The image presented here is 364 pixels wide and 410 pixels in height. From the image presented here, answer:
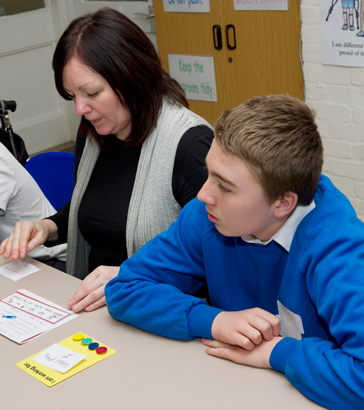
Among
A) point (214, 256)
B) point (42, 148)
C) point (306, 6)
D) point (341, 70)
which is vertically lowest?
point (42, 148)

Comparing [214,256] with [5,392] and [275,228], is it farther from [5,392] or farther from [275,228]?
[5,392]

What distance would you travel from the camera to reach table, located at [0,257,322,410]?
2.73 ft

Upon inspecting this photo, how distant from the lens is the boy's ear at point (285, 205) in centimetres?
92

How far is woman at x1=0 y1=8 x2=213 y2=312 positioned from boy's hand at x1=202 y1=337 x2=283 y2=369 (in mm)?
535

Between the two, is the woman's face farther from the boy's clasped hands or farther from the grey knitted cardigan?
the boy's clasped hands

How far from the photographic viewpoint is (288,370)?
833 millimetres

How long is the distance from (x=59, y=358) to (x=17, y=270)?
18.2 inches

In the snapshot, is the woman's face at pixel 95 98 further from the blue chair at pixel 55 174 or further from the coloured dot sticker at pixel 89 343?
the coloured dot sticker at pixel 89 343

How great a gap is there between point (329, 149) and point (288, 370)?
207 centimetres

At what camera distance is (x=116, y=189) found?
1.52 meters

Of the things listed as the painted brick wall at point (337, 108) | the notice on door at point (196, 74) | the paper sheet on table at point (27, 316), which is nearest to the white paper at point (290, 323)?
the paper sheet on table at point (27, 316)

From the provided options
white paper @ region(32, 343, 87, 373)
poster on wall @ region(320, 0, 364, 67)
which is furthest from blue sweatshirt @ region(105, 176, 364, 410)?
poster on wall @ region(320, 0, 364, 67)

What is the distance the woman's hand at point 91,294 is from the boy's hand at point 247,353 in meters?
0.32

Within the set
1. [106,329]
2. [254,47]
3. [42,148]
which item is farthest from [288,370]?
[42,148]
